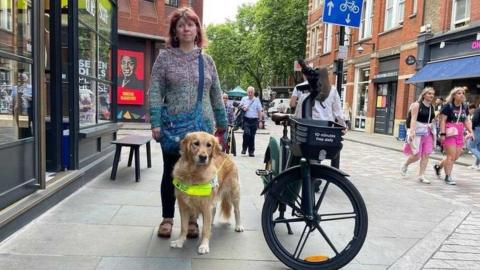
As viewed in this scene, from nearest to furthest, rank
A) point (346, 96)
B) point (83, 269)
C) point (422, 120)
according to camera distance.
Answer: point (83, 269), point (422, 120), point (346, 96)

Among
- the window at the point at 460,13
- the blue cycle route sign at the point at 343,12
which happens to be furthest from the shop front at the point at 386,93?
the blue cycle route sign at the point at 343,12

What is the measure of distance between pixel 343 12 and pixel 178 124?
6.43m

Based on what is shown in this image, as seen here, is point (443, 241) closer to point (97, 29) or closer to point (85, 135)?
point (85, 135)

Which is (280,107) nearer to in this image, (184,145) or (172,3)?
(172,3)

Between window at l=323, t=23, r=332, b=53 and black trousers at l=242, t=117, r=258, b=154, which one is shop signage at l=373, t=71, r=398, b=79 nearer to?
window at l=323, t=23, r=332, b=53

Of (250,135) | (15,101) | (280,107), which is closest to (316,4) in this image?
(280,107)

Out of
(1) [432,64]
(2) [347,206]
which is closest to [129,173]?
(2) [347,206]

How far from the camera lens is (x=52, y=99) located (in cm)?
597

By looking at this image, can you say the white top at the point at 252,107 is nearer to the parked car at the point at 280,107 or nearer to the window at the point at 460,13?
the window at the point at 460,13

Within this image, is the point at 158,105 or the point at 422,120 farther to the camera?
the point at 422,120

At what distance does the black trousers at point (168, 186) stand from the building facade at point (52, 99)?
1.35 m

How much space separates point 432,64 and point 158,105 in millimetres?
17749

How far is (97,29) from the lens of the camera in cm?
762

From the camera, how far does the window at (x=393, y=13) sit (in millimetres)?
22906
